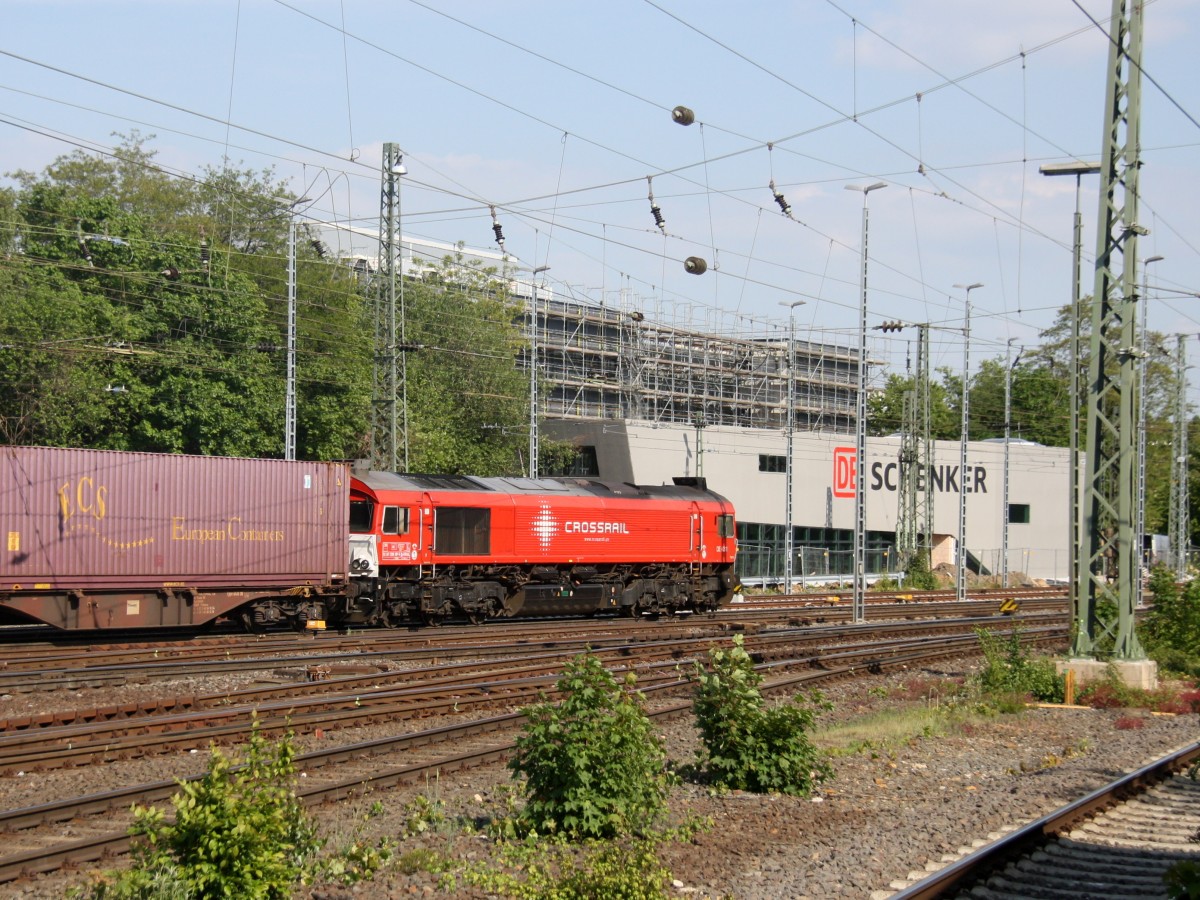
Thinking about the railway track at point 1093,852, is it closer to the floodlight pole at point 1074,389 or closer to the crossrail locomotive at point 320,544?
the floodlight pole at point 1074,389

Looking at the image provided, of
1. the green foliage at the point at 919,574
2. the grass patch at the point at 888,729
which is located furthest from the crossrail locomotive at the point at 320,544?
the green foliage at the point at 919,574

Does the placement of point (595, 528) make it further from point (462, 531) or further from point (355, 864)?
point (355, 864)

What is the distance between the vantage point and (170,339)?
49.4 meters

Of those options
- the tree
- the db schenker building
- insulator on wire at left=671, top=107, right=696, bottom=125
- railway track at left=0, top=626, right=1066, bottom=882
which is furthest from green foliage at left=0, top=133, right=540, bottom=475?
railway track at left=0, top=626, right=1066, bottom=882

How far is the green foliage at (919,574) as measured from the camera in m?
49.3

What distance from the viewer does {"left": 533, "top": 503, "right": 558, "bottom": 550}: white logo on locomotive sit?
29703 mm

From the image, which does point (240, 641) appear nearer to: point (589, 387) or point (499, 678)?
point (499, 678)

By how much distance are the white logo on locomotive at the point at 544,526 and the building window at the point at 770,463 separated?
2655 centimetres

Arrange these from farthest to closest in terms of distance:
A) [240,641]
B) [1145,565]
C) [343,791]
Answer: [1145,565], [240,641], [343,791]

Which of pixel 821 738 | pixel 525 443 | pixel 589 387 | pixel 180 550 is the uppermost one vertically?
pixel 589 387

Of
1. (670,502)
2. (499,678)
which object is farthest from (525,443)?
(499,678)

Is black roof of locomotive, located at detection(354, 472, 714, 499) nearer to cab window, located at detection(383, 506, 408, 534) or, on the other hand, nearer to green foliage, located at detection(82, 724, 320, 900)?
cab window, located at detection(383, 506, 408, 534)

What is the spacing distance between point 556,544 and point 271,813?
22188 millimetres

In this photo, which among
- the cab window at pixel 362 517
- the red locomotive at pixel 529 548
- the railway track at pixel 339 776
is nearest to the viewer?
the railway track at pixel 339 776
